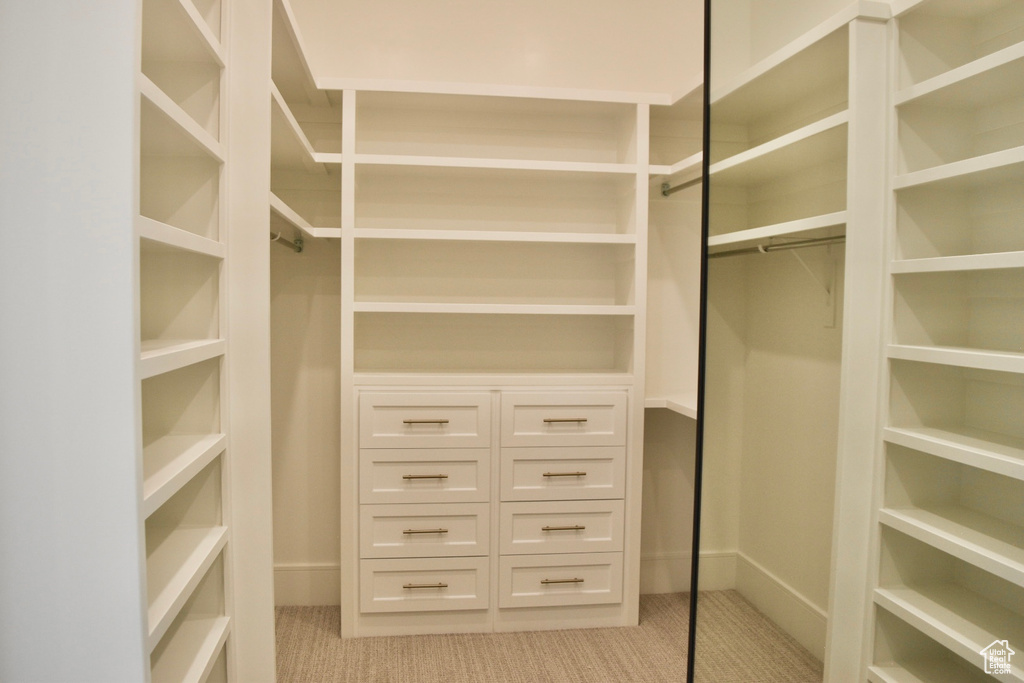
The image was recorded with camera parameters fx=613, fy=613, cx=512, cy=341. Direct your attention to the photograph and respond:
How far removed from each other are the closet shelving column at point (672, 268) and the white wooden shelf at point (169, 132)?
184cm

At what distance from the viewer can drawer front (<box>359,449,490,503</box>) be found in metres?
2.31

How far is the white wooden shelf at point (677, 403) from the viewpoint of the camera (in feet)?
7.79

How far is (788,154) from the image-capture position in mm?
531

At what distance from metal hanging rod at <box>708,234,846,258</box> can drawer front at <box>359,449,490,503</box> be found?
1.87m

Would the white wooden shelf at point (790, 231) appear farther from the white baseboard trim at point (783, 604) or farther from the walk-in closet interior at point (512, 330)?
the white baseboard trim at point (783, 604)

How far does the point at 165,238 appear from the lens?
1.00 meters

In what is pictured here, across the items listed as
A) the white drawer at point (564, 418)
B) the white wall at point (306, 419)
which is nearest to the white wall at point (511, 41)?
the white wall at point (306, 419)

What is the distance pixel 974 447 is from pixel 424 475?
82.8 inches

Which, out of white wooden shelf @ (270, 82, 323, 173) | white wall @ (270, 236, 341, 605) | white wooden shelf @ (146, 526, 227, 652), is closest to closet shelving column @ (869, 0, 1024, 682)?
white wooden shelf @ (146, 526, 227, 652)

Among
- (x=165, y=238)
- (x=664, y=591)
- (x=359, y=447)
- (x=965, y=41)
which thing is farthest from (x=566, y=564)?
(x=965, y=41)

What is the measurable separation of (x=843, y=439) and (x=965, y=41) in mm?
277

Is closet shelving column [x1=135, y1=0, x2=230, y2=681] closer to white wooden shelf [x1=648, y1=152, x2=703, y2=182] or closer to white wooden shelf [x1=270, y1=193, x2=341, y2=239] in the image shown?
white wooden shelf [x1=270, y1=193, x2=341, y2=239]

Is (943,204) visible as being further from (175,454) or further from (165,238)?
(175,454)

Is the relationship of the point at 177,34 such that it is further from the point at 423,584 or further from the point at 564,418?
the point at 423,584
